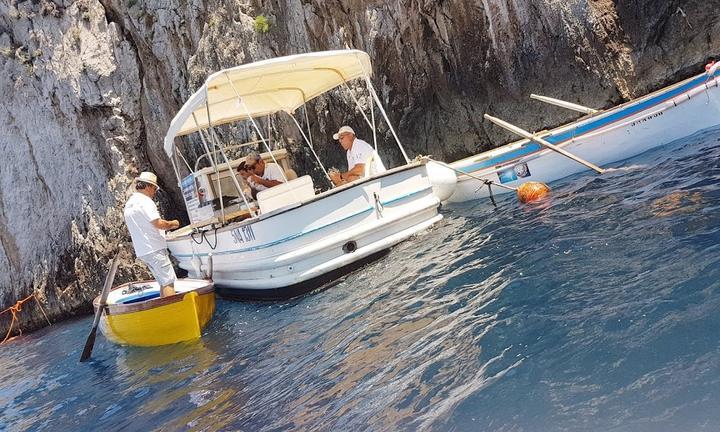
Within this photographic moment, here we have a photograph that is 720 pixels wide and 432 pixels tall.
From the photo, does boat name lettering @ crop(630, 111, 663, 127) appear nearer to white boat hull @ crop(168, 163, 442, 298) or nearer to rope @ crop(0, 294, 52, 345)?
white boat hull @ crop(168, 163, 442, 298)

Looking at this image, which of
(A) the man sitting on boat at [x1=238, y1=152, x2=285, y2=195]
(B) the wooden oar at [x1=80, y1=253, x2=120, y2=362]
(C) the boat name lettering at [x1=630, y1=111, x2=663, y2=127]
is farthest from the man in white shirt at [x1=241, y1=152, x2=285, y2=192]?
(C) the boat name lettering at [x1=630, y1=111, x2=663, y2=127]

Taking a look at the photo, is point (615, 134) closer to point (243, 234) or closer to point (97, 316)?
point (243, 234)

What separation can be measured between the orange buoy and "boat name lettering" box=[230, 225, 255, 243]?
5180 millimetres

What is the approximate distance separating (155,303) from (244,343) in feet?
6.01

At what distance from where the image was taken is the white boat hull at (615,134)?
33.6 ft

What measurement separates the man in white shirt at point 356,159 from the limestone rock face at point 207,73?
6414 millimetres

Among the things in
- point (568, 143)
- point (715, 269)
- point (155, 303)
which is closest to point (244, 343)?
point (155, 303)

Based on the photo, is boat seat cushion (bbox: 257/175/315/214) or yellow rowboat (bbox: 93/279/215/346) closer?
yellow rowboat (bbox: 93/279/215/346)

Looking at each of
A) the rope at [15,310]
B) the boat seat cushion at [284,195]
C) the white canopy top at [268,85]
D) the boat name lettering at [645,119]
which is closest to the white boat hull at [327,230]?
the boat seat cushion at [284,195]

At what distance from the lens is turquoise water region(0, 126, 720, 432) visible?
Answer: 3.60 m

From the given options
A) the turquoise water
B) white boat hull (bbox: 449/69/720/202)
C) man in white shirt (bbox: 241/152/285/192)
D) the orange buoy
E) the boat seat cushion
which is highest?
man in white shirt (bbox: 241/152/285/192)

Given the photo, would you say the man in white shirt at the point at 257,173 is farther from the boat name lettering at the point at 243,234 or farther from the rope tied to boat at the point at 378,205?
the rope tied to boat at the point at 378,205

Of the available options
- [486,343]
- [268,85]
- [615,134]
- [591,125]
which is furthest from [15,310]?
[615,134]

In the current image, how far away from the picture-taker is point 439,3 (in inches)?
610
